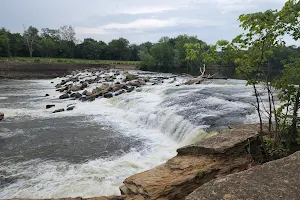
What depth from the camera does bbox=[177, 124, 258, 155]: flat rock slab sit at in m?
6.73

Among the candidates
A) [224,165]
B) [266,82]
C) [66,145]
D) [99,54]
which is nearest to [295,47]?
[266,82]

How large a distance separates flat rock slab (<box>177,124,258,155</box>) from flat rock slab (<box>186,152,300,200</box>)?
7.19ft

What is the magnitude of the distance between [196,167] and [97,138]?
7763mm

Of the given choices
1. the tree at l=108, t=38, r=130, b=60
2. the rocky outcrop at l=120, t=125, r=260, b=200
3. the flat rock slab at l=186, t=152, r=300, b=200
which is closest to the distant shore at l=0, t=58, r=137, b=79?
the tree at l=108, t=38, r=130, b=60

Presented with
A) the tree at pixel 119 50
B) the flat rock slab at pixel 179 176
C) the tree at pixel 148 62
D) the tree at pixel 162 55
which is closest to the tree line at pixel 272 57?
the flat rock slab at pixel 179 176

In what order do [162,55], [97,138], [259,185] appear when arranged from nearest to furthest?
1. [259,185]
2. [97,138]
3. [162,55]

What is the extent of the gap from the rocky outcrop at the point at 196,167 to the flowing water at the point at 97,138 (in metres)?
2.21

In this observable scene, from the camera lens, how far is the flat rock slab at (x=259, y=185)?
3773mm

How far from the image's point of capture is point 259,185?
4.00 m

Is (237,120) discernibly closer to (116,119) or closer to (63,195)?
(116,119)

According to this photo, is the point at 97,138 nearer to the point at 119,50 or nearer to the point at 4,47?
the point at 4,47

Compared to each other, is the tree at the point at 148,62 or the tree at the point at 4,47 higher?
the tree at the point at 4,47

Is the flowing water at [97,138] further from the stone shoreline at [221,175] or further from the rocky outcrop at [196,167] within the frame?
the stone shoreline at [221,175]

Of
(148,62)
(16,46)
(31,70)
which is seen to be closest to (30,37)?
(16,46)
